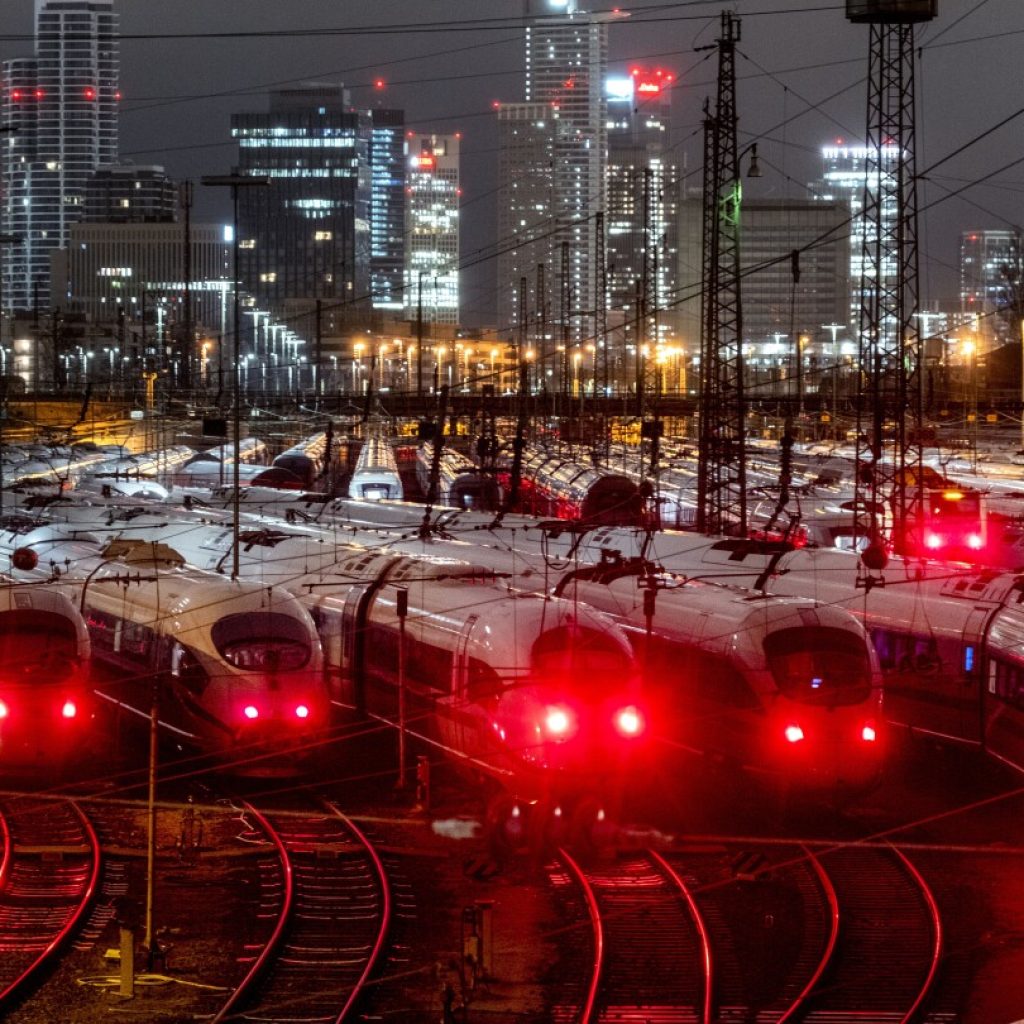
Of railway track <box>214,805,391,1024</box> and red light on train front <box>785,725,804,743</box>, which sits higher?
red light on train front <box>785,725,804,743</box>

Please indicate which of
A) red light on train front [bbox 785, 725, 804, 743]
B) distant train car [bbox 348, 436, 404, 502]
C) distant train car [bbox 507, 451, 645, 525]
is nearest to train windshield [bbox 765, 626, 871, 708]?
red light on train front [bbox 785, 725, 804, 743]

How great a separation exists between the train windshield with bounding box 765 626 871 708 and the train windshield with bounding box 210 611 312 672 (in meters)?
4.83

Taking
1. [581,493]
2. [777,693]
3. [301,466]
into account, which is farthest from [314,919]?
[301,466]

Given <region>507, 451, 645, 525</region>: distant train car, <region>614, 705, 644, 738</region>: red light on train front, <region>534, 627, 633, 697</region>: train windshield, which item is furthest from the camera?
<region>507, 451, 645, 525</region>: distant train car

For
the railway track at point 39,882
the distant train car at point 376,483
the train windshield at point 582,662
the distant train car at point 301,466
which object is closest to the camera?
the railway track at point 39,882

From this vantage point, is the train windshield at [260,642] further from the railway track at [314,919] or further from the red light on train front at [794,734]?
the red light on train front at [794,734]

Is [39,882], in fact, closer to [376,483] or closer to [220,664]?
[220,664]

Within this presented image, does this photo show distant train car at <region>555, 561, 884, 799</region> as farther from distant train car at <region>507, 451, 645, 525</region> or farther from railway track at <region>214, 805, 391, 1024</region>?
distant train car at <region>507, 451, 645, 525</region>

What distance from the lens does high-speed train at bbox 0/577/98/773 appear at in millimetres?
16781

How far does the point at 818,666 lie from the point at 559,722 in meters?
2.54

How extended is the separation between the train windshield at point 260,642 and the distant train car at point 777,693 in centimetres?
349

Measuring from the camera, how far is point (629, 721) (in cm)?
1481

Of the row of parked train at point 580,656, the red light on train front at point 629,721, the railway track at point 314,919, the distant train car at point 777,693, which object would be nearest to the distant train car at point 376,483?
the row of parked train at point 580,656

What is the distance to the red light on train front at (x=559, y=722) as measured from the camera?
14461mm
